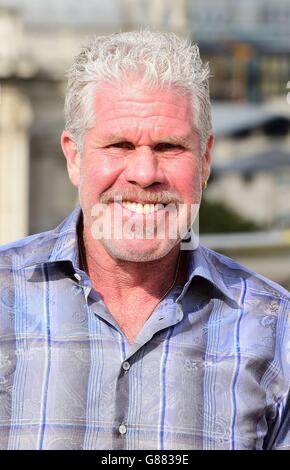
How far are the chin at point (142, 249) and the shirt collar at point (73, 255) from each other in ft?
0.30

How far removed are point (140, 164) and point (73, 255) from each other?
196 mm

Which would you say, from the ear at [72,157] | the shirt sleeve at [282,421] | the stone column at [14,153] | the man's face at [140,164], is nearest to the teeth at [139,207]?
the man's face at [140,164]

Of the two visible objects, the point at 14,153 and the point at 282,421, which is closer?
the point at 282,421

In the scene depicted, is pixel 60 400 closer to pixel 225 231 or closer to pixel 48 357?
pixel 48 357

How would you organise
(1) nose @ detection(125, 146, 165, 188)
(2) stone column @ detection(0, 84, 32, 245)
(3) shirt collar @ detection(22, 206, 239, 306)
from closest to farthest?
(1) nose @ detection(125, 146, 165, 188), (3) shirt collar @ detection(22, 206, 239, 306), (2) stone column @ detection(0, 84, 32, 245)

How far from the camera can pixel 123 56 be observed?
1430mm

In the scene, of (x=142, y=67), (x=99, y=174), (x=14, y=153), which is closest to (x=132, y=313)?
(x=99, y=174)

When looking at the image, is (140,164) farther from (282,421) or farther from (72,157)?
(282,421)

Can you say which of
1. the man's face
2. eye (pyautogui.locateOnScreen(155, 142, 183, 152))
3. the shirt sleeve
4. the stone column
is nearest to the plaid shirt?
the shirt sleeve

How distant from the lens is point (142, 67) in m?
1.42

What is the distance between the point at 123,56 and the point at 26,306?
42cm

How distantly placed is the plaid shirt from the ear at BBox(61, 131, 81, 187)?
3.3 inches

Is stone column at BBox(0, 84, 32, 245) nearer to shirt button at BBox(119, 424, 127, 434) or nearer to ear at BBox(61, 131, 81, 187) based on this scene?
ear at BBox(61, 131, 81, 187)

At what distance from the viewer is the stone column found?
16.4 metres
